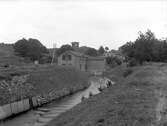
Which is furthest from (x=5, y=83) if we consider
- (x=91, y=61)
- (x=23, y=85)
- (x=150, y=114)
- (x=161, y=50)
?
(x=91, y=61)

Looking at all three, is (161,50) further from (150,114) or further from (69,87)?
(150,114)

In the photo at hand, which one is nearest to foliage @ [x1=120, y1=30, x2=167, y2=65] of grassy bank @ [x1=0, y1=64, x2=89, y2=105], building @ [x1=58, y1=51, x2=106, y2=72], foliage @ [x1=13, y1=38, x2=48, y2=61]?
grassy bank @ [x1=0, y1=64, x2=89, y2=105]

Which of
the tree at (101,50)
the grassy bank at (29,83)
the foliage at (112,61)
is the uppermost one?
the tree at (101,50)

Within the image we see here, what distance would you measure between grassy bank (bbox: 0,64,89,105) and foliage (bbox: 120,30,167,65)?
21.0 metres

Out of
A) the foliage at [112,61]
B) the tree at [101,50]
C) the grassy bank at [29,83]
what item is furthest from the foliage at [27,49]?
the tree at [101,50]

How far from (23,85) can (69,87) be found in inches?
524

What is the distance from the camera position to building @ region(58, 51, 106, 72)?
85.6 meters

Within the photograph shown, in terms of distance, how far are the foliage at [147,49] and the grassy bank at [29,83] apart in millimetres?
21017

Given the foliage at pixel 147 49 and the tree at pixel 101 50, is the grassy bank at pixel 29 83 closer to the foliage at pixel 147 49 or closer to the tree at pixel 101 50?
the foliage at pixel 147 49

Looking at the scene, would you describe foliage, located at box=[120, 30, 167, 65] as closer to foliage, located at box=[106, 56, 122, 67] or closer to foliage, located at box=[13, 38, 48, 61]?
foliage, located at box=[13, 38, 48, 61]

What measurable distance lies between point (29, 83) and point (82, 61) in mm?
59837

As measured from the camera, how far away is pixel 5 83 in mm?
27859

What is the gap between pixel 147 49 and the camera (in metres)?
60.0

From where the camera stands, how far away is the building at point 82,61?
3369 inches
